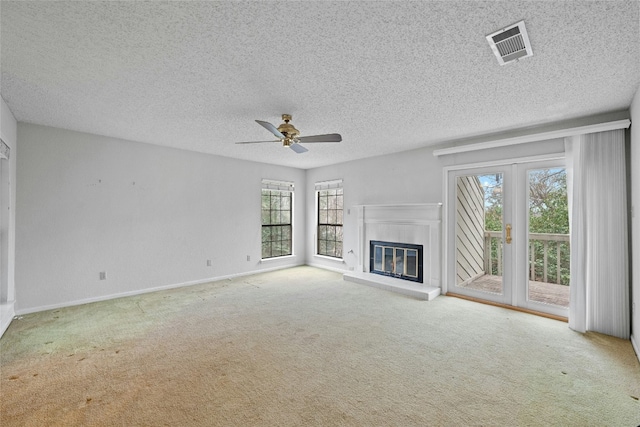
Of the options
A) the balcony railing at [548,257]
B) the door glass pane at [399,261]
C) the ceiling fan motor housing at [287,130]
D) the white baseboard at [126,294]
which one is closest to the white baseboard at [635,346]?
the balcony railing at [548,257]

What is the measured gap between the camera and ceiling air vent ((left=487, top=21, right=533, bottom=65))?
5.71 ft

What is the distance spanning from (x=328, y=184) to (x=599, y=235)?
4.52m

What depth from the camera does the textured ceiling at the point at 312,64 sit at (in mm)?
1623

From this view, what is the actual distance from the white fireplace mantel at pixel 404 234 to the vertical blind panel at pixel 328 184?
80 centimetres

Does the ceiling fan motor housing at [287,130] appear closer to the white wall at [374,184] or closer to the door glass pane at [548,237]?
the white wall at [374,184]

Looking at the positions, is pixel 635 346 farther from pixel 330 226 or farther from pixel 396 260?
pixel 330 226

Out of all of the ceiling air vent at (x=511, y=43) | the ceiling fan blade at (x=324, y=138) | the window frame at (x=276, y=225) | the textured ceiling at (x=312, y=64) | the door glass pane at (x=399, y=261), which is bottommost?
the door glass pane at (x=399, y=261)

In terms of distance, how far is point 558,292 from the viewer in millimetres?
3541

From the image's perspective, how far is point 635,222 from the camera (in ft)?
8.93

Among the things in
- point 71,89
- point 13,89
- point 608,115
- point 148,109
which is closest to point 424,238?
point 608,115

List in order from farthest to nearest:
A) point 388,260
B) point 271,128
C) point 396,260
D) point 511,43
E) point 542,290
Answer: point 388,260
point 396,260
point 542,290
point 271,128
point 511,43

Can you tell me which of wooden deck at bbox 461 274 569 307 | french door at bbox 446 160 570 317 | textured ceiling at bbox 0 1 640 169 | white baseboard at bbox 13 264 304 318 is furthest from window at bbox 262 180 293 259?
wooden deck at bbox 461 274 569 307

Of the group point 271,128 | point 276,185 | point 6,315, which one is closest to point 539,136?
point 271,128

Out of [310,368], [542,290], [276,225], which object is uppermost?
[276,225]
